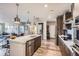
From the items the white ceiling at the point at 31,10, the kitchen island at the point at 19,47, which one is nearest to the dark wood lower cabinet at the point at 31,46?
the kitchen island at the point at 19,47

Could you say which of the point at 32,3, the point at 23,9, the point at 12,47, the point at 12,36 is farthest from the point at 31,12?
the point at 12,47

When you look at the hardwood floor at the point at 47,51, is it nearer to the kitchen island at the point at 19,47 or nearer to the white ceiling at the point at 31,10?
the kitchen island at the point at 19,47

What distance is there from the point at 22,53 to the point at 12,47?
240 millimetres

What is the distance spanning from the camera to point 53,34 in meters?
2.75

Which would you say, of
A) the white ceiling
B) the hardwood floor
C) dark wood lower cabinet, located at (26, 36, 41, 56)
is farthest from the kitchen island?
the white ceiling

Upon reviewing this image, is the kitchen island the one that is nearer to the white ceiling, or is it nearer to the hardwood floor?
the hardwood floor

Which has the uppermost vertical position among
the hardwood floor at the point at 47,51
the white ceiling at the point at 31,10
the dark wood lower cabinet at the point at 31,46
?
the white ceiling at the point at 31,10

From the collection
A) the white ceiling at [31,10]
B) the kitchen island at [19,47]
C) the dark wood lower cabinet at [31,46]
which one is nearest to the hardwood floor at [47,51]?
the dark wood lower cabinet at [31,46]

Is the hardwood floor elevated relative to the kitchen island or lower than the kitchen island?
lower

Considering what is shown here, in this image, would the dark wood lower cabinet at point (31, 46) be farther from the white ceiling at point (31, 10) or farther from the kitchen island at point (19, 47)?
the white ceiling at point (31, 10)

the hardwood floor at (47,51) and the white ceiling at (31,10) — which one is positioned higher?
the white ceiling at (31,10)

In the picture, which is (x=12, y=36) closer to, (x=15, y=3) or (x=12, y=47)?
(x=12, y=47)

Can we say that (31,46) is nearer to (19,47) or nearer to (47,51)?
(47,51)

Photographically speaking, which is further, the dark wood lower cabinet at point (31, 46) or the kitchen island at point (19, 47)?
the dark wood lower cabinet at point (31, 46)
